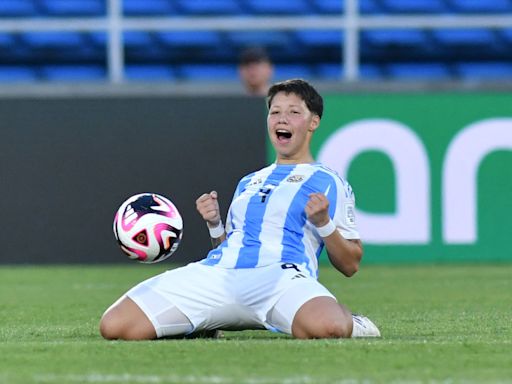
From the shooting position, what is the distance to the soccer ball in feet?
22.1

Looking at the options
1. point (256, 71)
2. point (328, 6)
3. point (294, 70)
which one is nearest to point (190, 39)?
point (294, 70)

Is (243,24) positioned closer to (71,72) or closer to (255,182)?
(71,72)

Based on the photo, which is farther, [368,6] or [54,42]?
[368,6]

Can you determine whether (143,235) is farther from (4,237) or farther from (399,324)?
(4,237)

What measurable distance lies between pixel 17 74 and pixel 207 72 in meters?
2.31

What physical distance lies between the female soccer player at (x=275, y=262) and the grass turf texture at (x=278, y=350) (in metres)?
0.15

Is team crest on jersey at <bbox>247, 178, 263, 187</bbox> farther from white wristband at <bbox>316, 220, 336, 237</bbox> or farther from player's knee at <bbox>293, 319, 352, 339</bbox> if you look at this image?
player's knee at <bbox>293, 319, 352, 339</bbox>

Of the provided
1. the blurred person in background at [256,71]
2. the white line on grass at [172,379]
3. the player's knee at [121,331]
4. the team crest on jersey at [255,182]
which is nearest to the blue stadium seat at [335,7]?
the blurred person in background at [256,71]

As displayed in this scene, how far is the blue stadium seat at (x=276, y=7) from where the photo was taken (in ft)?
55.2

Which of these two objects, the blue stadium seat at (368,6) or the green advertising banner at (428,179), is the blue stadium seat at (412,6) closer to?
the blue stadium seat at (368,6)

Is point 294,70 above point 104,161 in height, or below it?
above

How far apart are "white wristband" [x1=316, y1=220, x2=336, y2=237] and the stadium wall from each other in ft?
19.8

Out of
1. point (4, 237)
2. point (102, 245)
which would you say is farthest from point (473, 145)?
point (4, 237)

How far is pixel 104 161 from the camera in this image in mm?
12570
